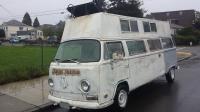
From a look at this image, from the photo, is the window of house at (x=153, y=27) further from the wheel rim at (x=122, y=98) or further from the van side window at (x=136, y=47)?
the wheel rim at (x=122, y=98)

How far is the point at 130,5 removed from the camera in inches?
1826

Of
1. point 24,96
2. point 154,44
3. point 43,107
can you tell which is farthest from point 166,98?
point 24,96

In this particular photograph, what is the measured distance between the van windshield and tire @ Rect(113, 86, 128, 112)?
A: 121cm

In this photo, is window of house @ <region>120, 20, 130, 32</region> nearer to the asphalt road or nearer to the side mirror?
the side mirror

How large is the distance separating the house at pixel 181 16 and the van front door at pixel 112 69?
2925 inches

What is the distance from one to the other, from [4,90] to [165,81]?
6.62 metres

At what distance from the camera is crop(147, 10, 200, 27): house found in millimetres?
80250

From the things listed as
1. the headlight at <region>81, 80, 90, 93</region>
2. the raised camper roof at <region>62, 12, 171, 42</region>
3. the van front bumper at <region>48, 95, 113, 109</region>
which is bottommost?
the van front bumper at <region>48, 95, 113, 109</region>

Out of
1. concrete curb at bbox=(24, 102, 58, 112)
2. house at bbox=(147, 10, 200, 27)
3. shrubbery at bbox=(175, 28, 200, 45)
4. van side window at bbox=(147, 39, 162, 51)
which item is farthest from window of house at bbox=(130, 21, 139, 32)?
house at bbox=(147, 10, 200, 27)

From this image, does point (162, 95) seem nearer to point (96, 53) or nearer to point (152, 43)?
point (152, 43)

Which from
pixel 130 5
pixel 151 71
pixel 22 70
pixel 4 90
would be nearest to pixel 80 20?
pixel 151 71

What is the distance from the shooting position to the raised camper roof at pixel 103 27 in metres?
7.89

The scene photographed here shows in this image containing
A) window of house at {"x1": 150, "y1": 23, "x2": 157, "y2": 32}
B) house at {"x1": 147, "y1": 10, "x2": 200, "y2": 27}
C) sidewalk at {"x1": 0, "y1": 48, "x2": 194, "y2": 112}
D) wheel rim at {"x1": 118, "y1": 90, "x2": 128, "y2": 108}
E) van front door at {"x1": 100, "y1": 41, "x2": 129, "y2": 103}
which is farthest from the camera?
house at {"x1": 147, "y1": 10, "x2": 200, "y2": 27}

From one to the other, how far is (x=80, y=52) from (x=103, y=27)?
0.90m
